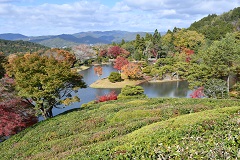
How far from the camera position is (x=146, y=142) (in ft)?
21.8

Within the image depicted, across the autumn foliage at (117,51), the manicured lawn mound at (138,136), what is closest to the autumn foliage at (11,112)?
the manicured lawn mound at (138,136)

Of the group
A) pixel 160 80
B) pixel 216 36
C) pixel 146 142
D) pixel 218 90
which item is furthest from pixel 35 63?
pixel 216 36

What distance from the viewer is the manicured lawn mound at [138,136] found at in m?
5.31

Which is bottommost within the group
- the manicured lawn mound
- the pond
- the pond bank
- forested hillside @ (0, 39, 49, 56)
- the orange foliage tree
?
the pond

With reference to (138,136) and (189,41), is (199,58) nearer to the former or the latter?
(189,41)

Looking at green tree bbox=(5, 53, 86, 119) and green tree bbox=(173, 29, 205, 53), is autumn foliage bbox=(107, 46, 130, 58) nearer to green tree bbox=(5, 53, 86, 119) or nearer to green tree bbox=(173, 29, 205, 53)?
green tree bbox=(173, 29, 205, 53)

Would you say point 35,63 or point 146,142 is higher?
point 35,63

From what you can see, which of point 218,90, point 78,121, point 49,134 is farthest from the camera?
point 218,90

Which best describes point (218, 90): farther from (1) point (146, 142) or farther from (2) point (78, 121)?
(1) point (146, 142)

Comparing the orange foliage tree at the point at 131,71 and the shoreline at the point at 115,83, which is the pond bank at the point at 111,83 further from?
the orange foliage tree at the point at 131,71

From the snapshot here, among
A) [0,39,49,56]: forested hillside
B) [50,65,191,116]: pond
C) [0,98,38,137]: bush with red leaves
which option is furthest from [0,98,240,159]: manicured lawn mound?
[0,39,49,56]: forested hillside

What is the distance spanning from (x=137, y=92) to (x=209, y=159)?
23053 millimetres

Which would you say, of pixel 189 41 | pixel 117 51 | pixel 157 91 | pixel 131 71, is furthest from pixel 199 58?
pixel 117 51

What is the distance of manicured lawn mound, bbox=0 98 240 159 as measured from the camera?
17.4ft
